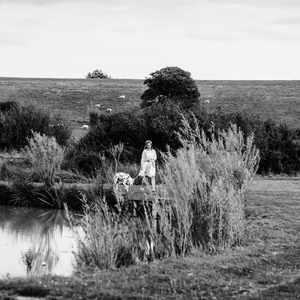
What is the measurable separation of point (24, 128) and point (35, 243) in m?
20.0

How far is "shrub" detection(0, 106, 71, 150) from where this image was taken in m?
37.4

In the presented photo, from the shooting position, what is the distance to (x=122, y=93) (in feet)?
209

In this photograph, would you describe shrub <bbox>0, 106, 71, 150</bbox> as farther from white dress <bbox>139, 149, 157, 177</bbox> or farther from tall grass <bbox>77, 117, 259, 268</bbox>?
tall grass <bbox>77, 117, 259, 268</bbox>

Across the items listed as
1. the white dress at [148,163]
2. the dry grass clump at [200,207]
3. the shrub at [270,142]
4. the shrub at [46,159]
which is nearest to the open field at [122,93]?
the shrub at [270,142]

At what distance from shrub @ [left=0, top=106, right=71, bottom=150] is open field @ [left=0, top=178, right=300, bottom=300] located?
22852 millimetres

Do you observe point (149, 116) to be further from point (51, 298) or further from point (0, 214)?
point (51, 298)

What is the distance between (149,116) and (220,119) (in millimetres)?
3139

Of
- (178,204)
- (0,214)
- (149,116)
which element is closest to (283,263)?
(178,204)

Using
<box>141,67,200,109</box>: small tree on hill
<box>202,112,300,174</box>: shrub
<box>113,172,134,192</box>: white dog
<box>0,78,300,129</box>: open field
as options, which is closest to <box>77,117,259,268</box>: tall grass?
<box>113,172,134,192</box>: white dog

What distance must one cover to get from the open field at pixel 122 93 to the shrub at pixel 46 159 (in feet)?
72.3

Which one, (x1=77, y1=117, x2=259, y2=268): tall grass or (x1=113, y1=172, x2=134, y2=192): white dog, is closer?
(x1=77, y1=117, x2=259, y2=268): tall grass

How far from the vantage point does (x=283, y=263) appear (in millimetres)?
13156

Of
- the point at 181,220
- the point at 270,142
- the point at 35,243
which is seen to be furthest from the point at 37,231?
the point at 270,142

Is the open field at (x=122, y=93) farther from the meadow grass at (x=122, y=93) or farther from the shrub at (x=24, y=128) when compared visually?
the shrub at (x=24, y=128)
